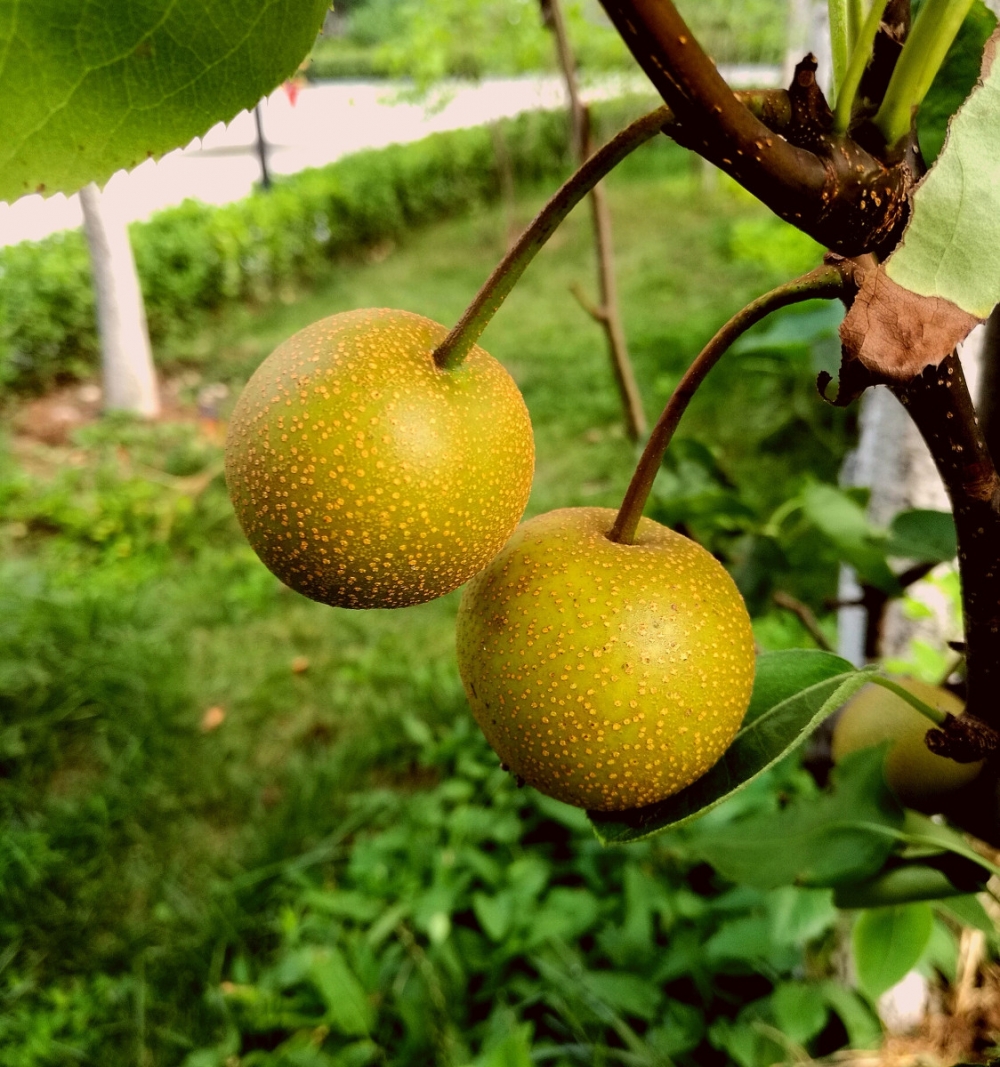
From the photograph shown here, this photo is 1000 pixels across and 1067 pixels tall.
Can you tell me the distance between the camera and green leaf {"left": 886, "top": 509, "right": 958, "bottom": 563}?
1.30 meters

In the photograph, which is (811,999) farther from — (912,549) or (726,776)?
(726,776)

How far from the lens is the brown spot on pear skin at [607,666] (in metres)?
0.67

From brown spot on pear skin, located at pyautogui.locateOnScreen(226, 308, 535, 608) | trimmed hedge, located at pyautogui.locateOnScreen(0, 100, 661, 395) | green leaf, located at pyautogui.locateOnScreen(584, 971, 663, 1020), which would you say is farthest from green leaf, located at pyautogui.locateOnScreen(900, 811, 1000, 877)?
trimmed hedge, located at pyautogui.locateOnScreen(0, 100, 661, 395)

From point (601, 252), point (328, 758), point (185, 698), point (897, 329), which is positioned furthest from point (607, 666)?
point (185, 698)

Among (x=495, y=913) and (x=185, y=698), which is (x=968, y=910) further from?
(x=185, y=698)

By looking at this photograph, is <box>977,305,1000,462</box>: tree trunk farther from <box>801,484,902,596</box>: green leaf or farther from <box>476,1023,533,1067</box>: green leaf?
<box>476,1023,533,1067</box>: green leaf

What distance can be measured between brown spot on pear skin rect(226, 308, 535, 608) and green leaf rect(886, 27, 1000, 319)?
0.94 ft

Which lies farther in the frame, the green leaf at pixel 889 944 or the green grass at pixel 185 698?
the green grass at pixel 185 698

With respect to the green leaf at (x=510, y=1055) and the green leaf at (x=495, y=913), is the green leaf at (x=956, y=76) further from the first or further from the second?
the green leaf at (x=495, y=913)

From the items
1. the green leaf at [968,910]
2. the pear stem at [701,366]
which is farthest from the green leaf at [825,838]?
the pear stem at [701,366]

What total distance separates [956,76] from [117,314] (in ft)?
18.0

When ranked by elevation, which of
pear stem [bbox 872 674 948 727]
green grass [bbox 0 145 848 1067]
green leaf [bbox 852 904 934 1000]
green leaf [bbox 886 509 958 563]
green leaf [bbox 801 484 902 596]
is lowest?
green grass [bbox 0 145 848 1067]

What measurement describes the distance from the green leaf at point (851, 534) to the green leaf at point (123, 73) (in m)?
1.07

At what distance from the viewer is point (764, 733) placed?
76cm
